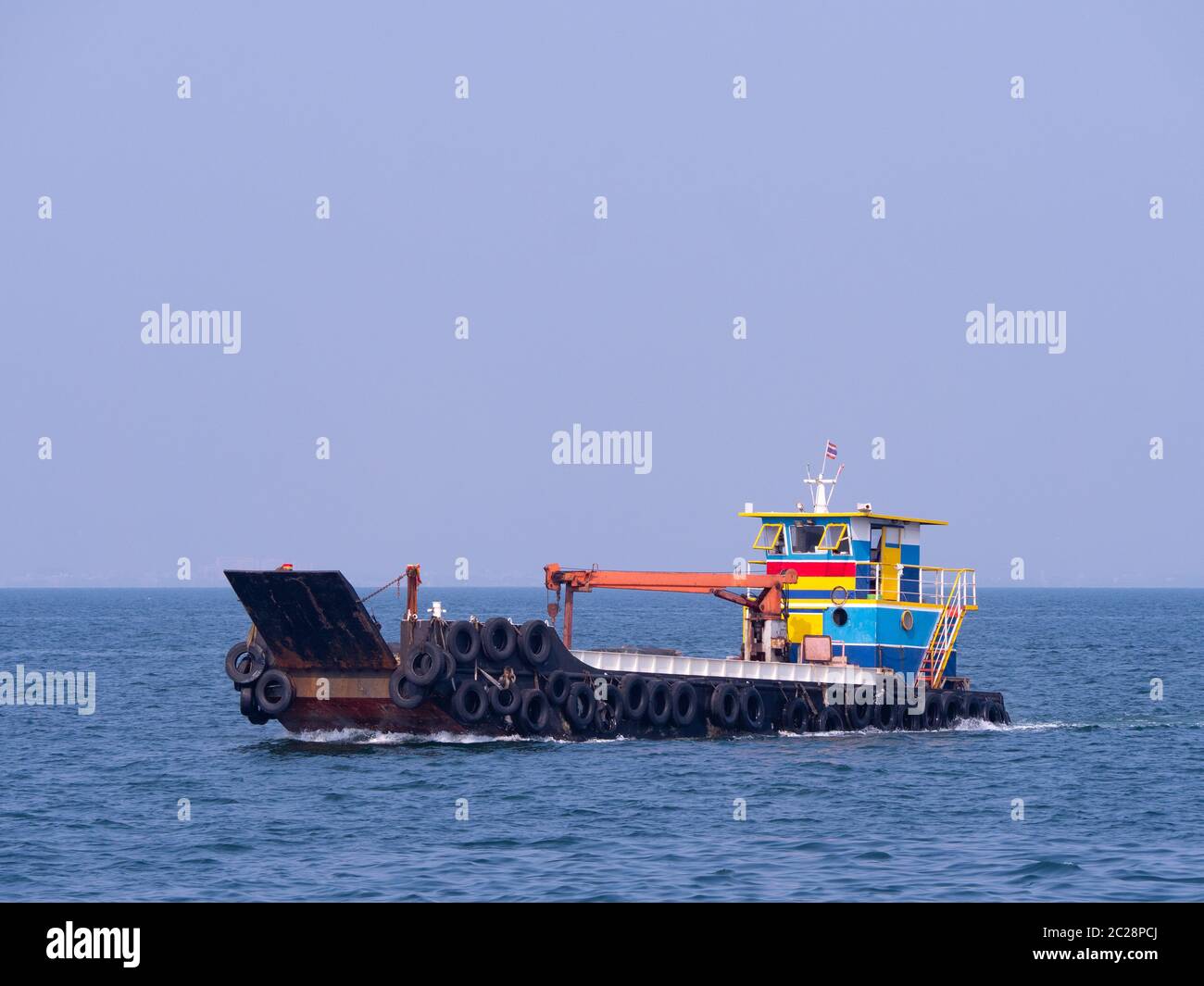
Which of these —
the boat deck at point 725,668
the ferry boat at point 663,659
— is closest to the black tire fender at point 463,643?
the ferry boat at point 663,659

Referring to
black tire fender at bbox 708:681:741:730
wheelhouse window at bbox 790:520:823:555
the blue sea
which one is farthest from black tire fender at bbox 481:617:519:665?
wheelhouse window at bbox 790:520:823:555

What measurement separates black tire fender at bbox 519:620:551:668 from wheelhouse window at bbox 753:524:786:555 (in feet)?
24.4

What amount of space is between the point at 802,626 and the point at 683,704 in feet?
15.0

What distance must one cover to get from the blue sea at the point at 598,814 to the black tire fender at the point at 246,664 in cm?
159

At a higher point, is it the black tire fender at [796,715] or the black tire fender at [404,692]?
the black tire fender at [404,692]

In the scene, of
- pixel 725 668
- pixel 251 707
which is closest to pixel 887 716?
pixel 725 668

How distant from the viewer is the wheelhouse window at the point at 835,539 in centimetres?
3884

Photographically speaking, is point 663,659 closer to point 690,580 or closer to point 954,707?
point 690,580

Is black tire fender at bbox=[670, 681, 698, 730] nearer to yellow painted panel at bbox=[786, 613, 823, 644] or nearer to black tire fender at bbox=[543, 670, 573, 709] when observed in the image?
black tire fender at bbox=[543, 670, 573, 709]

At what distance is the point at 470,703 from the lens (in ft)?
109

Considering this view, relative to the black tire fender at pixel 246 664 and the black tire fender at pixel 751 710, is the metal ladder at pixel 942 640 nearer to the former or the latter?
the black tire fender at pixel 751 710

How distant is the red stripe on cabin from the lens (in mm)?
38844
